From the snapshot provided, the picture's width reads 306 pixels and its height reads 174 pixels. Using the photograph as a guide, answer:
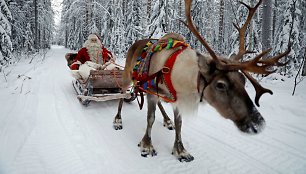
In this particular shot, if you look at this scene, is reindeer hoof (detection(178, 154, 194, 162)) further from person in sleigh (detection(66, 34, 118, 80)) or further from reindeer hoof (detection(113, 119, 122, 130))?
person in sleigh (detection(66, 34, 118, 80))

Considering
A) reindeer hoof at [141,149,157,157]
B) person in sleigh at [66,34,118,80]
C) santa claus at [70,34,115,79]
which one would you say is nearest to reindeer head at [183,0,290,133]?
reindeer hoof at [141,149,157,157]

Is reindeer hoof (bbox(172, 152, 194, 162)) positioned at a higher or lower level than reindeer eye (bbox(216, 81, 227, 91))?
lower

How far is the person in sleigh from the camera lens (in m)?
6.03

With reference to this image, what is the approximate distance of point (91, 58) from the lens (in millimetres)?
6711

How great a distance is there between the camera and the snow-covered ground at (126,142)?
2953 millimetres

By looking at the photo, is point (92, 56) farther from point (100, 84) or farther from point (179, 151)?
point (179, 151)

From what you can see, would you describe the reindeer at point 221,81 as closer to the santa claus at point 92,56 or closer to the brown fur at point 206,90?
the brown fur at point 206,90

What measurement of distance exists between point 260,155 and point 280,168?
1.17 ft

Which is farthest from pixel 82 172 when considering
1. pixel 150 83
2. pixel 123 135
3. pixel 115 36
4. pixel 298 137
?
pixel 115 36

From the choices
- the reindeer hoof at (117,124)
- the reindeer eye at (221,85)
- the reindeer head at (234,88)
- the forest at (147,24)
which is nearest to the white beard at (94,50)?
the reindeer hoof at (117,124)

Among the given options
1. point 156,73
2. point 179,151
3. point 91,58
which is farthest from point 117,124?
point 91,58

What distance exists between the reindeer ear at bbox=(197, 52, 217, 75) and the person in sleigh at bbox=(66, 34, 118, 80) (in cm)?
382

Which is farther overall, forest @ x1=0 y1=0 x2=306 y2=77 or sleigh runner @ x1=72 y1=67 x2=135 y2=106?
forest @ x1=0 y1=0 x2=306 y2=77

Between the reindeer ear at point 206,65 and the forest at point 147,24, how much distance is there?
94 centimetres
